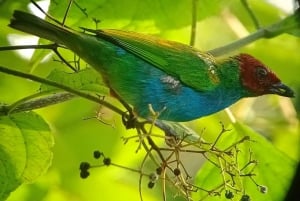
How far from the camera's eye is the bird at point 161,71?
2.79 ft

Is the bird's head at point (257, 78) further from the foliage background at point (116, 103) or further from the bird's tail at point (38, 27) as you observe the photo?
the bird's tail at point (38, 27)

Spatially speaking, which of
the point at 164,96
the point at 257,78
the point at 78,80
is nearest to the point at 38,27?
the point at 78,80

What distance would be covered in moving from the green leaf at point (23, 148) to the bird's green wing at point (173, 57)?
13 cm

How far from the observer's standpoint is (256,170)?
1.03 meters

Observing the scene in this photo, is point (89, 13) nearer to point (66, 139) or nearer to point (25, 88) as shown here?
point (25, 88)

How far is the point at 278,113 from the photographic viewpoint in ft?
4.73

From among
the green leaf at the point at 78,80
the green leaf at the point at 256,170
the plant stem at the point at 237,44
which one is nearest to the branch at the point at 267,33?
the plant stem at the point at 237,44

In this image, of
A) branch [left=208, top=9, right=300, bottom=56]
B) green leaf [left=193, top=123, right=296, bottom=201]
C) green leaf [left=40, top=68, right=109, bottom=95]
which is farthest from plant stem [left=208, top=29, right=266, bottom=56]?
green leaf [left=40, top=68, right=109, bottom=95]

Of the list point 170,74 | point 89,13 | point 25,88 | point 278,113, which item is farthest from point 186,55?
point 278,113

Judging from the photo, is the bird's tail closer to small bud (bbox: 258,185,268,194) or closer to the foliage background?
the foliage background

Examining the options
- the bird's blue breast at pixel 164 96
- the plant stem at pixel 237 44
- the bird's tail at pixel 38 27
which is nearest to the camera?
the bird's tail at pixel 38 27

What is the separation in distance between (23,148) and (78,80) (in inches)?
5.6

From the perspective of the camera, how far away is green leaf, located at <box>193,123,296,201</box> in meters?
0.94

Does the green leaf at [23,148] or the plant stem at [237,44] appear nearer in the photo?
the green leaf at [23,148]
